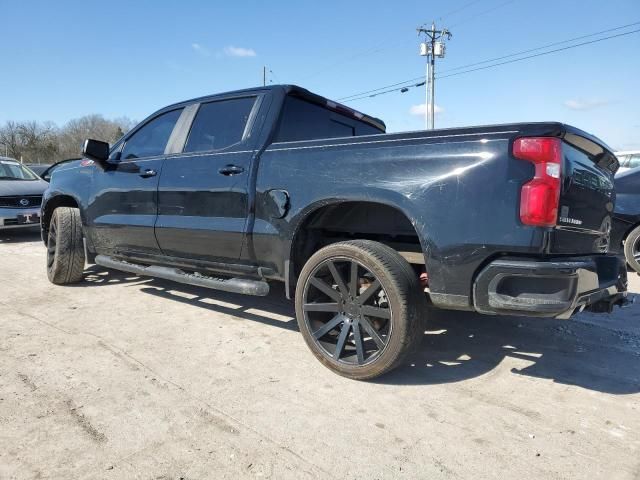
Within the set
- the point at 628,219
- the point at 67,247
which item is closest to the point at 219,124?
the point at 67,247

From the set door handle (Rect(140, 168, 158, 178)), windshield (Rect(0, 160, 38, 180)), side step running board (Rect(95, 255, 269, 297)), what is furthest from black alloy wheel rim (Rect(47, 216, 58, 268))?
windshield (Rect(0, 160, 38, 180))

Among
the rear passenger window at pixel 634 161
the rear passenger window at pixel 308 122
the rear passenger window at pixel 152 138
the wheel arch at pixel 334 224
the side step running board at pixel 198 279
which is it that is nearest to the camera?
the wheel arch at pixel 334 224

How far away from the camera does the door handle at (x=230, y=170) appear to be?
324 centimetres

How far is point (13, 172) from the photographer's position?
9.78 meters

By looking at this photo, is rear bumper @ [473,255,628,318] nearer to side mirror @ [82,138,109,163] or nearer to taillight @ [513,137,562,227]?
taillight @ [513,137,562,227]

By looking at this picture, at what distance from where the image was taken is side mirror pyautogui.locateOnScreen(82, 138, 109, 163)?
4.21m

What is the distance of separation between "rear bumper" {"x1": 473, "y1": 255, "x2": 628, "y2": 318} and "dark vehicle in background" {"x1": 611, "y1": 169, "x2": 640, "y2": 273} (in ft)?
15.1

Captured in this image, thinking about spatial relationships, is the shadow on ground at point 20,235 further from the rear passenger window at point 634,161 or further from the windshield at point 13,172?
the rear passenger window at point 634,161

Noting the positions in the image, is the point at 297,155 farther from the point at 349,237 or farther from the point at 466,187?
the point at 466,187

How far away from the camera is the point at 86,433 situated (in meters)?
2.12

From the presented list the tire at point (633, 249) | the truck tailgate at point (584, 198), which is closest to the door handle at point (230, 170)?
the truck tailgate at point (584, 198)

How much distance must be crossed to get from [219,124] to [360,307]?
1.95 meters

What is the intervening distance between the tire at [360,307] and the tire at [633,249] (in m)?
4.90

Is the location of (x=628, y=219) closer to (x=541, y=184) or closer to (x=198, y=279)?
(x=541, y=184)
